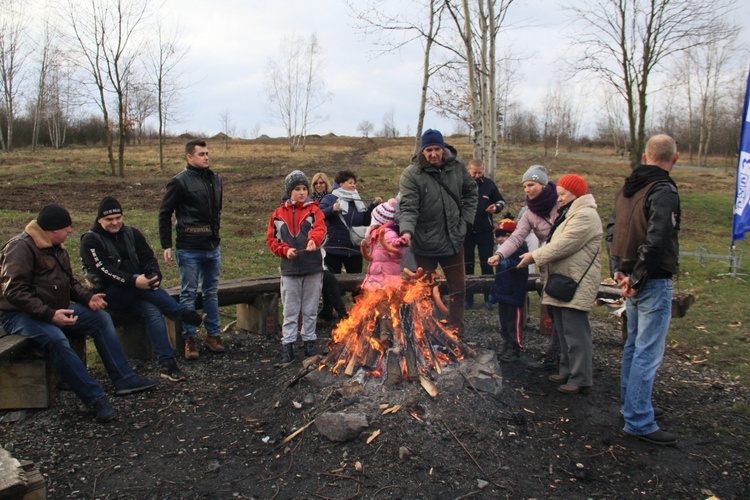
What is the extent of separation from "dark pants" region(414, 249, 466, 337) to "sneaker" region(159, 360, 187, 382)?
261 centimetres

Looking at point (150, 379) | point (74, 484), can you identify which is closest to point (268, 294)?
point (150, 379)

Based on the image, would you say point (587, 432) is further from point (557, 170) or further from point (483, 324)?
point (557, 170)

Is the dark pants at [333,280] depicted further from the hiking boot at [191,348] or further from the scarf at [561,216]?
the scarf at [561,216]

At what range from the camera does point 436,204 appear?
5270 millimetres

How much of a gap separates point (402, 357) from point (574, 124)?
58541mm

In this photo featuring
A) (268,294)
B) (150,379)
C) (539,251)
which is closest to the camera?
(539,251)

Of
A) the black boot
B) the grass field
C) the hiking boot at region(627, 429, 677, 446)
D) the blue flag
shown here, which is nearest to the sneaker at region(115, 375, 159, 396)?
the black boot

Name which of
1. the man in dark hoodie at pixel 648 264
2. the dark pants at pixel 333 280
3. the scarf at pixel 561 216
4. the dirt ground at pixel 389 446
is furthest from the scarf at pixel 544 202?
the dark pants at pixel 333 280

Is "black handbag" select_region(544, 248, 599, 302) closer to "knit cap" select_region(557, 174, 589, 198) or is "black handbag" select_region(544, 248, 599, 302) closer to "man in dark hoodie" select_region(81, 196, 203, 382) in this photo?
"knit cap" select_region(557, 174, 589, 198)

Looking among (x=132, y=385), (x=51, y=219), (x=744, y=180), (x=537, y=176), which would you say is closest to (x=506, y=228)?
(x=537, y=176)

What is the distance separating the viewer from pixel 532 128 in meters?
60.5

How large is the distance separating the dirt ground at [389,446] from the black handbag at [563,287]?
0.87 metres

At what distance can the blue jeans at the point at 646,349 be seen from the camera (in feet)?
12.5

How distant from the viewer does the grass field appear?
7.09 meters
